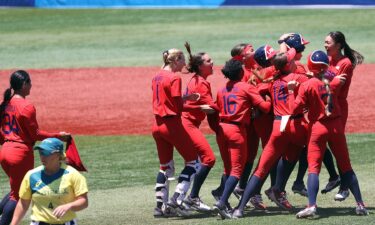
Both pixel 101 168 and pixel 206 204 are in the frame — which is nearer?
pixel 206 204

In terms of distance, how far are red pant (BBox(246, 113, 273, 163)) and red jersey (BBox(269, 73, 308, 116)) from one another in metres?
0.48

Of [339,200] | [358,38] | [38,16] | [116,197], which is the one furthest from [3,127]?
[38,16]

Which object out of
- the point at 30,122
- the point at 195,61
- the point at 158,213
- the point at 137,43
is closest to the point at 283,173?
the point at 158,213

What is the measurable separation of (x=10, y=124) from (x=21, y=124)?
15 centimetres

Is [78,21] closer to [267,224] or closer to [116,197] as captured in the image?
[116,197]

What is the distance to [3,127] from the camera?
34.3 feet

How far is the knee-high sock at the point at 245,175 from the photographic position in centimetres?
1209

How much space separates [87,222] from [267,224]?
2092 mm

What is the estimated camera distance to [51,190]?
827 cm

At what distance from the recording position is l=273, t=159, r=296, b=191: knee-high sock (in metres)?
11.6

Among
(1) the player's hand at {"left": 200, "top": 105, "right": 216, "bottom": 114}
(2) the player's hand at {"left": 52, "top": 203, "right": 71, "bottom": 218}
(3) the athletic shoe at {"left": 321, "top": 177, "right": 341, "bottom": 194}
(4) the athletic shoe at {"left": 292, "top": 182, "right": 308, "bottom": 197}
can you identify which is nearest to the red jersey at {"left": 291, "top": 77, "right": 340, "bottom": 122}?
(1) the player's hand at {"left": 200, "top": 105, "right": 216, "bottom": 114}

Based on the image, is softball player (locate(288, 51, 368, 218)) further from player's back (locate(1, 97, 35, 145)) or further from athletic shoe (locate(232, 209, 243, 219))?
player's back (locate(1, 97, 35, 145))

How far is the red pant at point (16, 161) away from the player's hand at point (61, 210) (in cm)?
227

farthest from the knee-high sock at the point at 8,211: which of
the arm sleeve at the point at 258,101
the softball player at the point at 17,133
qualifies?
the arm sleeve at the point at 258,101
